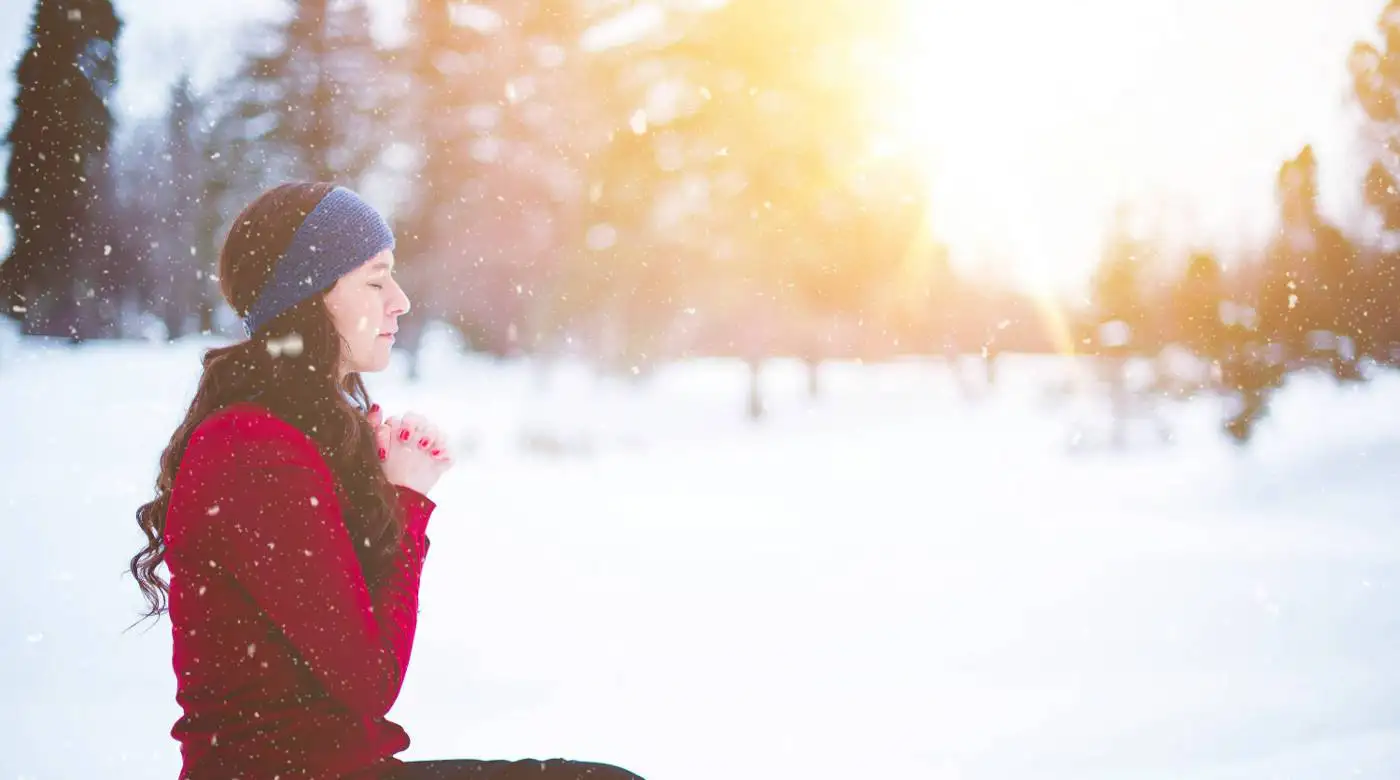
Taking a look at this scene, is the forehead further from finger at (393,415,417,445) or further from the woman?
finger at (393,415,417,445)

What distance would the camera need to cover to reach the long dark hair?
155 cm

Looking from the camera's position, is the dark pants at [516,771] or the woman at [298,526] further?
the dark pants at [516,771]

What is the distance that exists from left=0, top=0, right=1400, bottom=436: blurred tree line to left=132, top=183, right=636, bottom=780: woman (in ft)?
30.0

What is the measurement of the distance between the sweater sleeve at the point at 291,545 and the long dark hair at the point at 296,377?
0.15 m

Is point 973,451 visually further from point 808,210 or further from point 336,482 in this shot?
point 336,482

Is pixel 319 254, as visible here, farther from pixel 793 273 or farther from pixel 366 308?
pixel 793 273

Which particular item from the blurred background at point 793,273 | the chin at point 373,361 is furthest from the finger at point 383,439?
the blurred background at point 793,273

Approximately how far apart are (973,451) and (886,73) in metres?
5.10

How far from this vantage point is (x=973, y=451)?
41.9 feet

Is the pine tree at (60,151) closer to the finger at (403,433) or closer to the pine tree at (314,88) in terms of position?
the pine tree at (314,88)

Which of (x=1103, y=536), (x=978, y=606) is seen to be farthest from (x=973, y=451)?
(x=978, y=606)

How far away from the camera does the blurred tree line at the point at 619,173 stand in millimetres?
10539

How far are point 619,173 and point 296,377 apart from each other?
932 centimetres

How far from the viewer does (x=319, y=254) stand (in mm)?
1638
